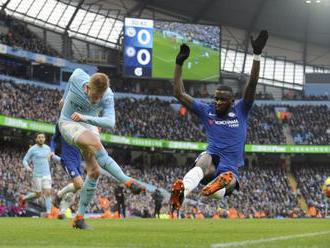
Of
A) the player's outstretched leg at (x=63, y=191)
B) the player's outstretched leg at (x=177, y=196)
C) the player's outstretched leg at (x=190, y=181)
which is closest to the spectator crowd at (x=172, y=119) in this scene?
the player's outstretched leg at (x=63, y=191)

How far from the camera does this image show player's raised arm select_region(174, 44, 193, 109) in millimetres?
9367

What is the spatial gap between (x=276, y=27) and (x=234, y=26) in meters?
3.81

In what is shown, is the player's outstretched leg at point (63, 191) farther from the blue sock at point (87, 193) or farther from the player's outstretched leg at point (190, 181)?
the player's outstretched leg at point (190, 181)

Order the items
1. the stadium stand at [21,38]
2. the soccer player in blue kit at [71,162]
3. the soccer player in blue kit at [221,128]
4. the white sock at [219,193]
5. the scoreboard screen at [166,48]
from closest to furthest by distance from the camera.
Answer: the white sock at [219,193]
the soccer player in blue kit at [221,128]
the soccer player in blue kit at [71,162]
the scoreboard screen at [166,48]
the stadium stand at [21,38]

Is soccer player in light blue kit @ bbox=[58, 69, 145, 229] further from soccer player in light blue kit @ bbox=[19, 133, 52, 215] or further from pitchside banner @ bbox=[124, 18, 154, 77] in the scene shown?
pitchside banner @ bbox=[124, 18, 154, 77]

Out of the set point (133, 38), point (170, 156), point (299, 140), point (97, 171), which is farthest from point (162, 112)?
point (97, 171)

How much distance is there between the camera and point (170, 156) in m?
56.3

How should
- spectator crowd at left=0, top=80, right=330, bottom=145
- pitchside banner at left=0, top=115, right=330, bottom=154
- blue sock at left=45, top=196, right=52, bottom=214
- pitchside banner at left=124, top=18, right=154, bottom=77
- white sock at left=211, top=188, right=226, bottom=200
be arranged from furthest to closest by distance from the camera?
pitchside banner at left=124, top=18, right=154, bottom=77 → spectator crowd at left=0, top=80, right=330, bottom=145 → pitchside banner at left=0, top=115, right=330, bottom=154 → blue sock at left=45, top=196, right=52, bottom=214 → white sock at left=211, top=188, right=226, bottom=200

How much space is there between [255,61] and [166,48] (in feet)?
140

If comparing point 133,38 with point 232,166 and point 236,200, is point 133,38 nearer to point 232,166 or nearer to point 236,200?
point 236,200

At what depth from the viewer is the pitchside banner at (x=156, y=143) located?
40469 mm

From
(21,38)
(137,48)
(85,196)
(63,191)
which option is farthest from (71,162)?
(21,38)

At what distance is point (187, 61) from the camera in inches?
2088

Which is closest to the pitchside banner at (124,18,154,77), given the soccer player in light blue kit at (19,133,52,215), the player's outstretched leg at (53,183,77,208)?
the soccer player in light blue kit at (19,133,52,215)
